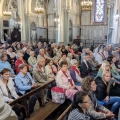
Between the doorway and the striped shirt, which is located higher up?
the doorway

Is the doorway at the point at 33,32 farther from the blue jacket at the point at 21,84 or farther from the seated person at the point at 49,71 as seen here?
the blue jacket at the point at 21,84

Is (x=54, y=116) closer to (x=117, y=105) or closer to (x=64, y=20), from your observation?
(x=117, y=105)

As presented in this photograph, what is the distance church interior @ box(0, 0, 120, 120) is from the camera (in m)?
3.04

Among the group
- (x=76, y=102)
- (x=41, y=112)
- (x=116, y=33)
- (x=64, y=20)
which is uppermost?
(x=64, y=20)

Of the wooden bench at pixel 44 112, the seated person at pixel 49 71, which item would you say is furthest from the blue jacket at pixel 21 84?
the seated person at pixel 49 71

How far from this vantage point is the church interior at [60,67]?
3045 millimetres

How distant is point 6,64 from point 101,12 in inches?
745

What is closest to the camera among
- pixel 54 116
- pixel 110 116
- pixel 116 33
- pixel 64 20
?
pixel 110 116

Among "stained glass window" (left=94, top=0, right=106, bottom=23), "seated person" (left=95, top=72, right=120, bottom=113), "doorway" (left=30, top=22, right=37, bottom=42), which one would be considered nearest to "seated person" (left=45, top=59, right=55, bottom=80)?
"seated person" (left=95, top=72, right=120, bottom=113)

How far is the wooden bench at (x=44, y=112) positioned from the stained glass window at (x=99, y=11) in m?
19.8

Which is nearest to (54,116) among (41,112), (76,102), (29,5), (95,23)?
(41,112)

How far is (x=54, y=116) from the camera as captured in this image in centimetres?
406

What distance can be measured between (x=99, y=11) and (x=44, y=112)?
20491mm

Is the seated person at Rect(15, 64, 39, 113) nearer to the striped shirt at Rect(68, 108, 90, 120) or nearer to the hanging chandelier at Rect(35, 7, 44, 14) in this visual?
the striped shirt at Rect(68, 108, 90, 120)
